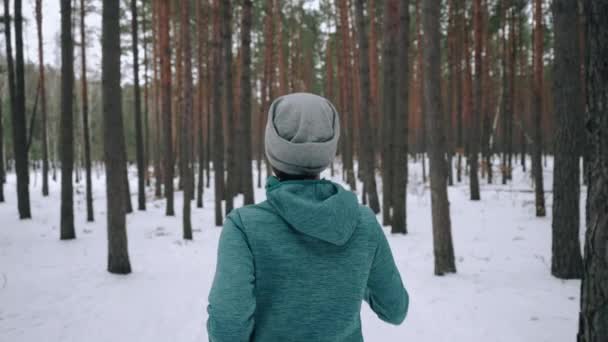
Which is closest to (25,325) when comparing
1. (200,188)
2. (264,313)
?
(264,313)

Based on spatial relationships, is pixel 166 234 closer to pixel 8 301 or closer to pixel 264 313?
pixel 8 301

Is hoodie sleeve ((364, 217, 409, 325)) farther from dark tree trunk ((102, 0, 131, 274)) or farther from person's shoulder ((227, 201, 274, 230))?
dark tree trunk ((102, 0, 131, 274))

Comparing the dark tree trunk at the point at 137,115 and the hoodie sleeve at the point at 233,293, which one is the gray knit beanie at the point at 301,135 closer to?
the hoodie sleeve at the point at 233,293

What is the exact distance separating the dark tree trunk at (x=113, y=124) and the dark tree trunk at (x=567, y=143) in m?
7.08

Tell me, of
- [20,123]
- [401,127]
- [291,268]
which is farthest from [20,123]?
[291,268]

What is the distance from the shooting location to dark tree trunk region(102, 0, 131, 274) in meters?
6.70

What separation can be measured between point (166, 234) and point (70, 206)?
2575mm

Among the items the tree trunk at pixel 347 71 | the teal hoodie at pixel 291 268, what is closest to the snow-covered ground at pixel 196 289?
the teal hoodie at pixel 291 268

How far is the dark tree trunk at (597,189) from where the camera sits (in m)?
2.22

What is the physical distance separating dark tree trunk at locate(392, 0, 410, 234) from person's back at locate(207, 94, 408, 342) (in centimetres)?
870

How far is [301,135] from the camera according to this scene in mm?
1238

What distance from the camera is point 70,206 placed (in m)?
10.2

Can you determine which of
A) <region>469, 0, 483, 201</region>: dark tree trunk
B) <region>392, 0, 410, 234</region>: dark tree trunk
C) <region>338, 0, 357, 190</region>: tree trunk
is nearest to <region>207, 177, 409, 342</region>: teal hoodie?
<region>392, 0, 410, 234</region>: dark tree trunk

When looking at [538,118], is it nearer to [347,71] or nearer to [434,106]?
[434,106]
